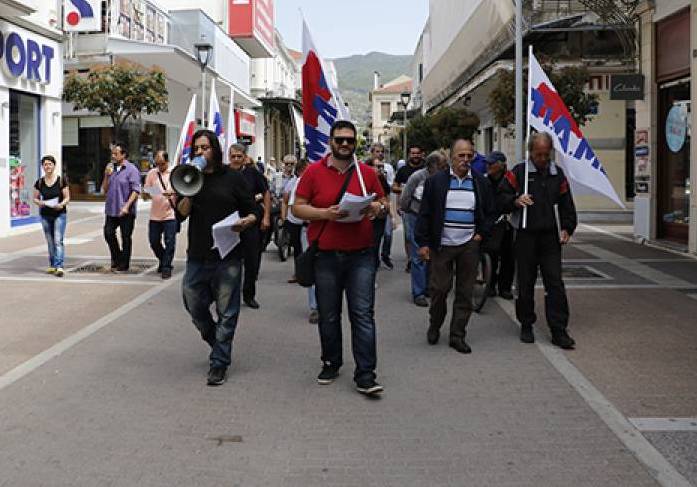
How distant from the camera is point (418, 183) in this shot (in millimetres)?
9203

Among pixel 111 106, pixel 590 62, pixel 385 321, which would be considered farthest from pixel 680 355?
pixel 111 106

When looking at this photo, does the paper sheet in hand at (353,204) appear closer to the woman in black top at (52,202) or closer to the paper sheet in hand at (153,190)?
the paper sheet in hand at (153,190)

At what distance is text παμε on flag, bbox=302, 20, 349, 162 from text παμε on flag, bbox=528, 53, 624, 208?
6.94 ft

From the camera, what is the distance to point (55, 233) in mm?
11062

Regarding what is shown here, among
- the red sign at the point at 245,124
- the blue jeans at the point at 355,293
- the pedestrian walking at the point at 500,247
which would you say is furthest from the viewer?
the red sign at the point at 245,124

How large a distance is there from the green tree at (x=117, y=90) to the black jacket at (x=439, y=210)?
17.5 m

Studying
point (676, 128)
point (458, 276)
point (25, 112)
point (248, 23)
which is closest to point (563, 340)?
point (458, 276)

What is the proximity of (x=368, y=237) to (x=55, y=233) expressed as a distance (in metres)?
6.85

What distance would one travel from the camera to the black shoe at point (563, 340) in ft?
22.6

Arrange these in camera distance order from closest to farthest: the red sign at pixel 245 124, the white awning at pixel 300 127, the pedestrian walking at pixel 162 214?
1. the white awning at pixel 300 127
2. the pedestrian walking at pixel 162 214
3. the red sign at pixel 245 124

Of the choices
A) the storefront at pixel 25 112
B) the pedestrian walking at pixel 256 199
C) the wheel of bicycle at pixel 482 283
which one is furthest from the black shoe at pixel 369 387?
the storefront at pixel 25 112

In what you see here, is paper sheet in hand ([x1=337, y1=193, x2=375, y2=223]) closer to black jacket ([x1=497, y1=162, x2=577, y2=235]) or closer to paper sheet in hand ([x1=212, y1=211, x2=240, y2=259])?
paper sheet in hand ([x1=212, y1=211, x2=240, y2=259])

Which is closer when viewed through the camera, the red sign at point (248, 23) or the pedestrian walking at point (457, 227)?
the pedestrian walking at point (457, 227)

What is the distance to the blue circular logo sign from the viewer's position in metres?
13.8
